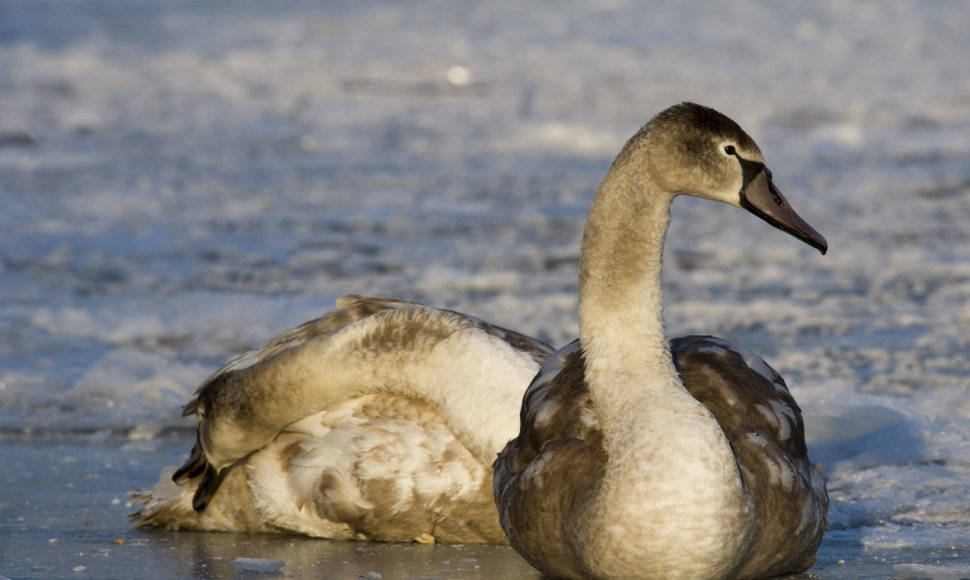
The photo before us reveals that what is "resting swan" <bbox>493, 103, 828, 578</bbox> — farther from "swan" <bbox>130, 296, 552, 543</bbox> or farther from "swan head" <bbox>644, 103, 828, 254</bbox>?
"swan" <bbox>130, 296, 552, 543</bbox>

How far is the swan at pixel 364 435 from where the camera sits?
5.28 meters

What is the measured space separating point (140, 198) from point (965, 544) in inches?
399

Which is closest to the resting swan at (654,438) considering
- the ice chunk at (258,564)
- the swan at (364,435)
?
the swan at (364,435)

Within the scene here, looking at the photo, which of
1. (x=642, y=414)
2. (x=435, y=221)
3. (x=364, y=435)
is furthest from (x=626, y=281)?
(x=435, y=221)

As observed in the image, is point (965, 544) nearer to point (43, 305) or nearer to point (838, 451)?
point (838, 451)

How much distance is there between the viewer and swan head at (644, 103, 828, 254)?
4238 mm

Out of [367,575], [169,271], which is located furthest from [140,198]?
[367,575]

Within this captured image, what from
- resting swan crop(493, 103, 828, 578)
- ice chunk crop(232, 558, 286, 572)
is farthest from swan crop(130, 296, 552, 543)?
resting swan crop(493, 103, 828, 578)

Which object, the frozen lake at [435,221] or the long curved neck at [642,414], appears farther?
the frozen lake at [435,221]

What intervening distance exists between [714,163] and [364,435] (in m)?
1.88

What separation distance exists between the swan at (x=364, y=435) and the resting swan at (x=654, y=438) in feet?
2.22

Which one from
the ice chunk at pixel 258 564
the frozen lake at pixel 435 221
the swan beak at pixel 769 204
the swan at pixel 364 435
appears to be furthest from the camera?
the frozen lake at pixel 435 221

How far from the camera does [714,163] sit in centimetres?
425

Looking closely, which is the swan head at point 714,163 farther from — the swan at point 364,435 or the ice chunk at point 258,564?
the ice chunk at point 258,564
